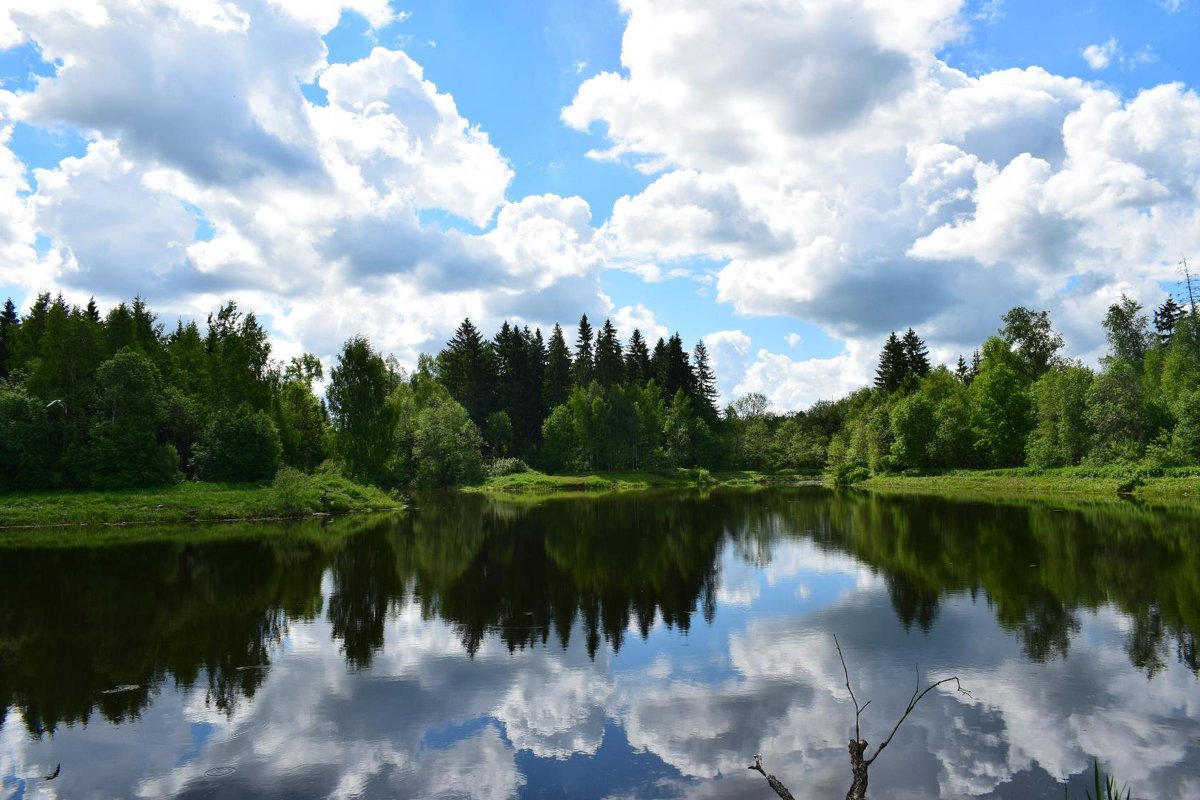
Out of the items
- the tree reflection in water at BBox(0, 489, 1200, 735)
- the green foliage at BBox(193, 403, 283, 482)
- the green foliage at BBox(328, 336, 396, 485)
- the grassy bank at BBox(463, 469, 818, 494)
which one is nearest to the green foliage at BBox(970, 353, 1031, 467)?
the grassy bank at BBox(463, 469, 818, 494)

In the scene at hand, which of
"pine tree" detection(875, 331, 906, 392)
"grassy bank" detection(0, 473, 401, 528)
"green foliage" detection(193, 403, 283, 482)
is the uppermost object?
"pine tree" detection(875, 331, 906, 392)

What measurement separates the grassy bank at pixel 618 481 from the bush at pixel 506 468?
4.24ft

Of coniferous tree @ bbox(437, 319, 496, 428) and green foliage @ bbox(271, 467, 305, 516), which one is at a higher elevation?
coniferous tree @ bbox(437, 319, 496, 428)

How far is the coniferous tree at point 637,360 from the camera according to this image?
105 meters

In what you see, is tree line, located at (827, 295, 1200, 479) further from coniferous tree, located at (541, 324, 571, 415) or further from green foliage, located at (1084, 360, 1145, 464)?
coniferous tree, located at (541, 324, 571, 415)

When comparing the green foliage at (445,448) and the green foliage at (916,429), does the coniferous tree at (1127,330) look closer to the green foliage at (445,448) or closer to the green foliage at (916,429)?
the green foliage at (916,429)

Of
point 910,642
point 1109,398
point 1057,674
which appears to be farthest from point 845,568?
point 1109,398

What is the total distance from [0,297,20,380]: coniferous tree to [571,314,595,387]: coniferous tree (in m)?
59.2

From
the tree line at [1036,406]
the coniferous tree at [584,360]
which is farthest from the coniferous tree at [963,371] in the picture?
the coniferous tree at [584,360]

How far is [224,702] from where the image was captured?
12.5 m

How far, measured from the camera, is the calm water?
378 inches

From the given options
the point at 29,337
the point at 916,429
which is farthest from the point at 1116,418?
the point at 29,337

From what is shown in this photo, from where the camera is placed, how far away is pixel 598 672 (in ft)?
45.1

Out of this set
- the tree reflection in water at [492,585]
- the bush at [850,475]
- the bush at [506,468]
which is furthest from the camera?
the bush at [506,468]
